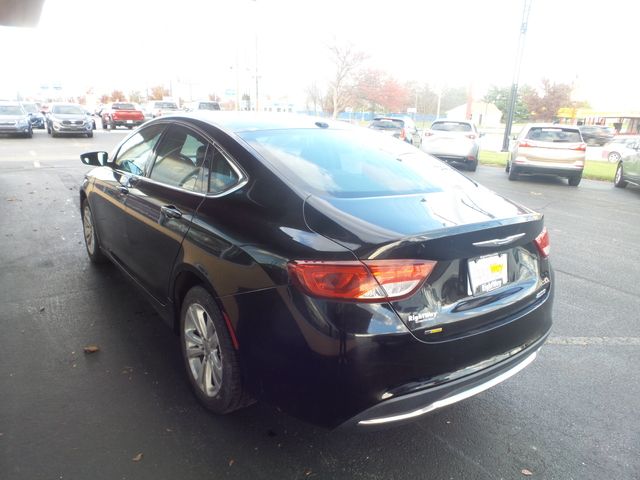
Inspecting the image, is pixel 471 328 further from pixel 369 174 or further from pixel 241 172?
pixel 241 172

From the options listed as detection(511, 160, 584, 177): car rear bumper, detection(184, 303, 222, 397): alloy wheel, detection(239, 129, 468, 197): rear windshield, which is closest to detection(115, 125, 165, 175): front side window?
detection(239, 129, 468, 197): rear windshield

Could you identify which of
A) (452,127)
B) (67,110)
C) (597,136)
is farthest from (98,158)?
(597,136)

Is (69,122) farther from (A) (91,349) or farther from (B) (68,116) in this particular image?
(A) (91,349)

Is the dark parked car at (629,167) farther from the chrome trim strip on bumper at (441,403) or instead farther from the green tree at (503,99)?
the green tree at (503,99)

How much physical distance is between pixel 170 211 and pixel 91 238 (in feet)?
8.51

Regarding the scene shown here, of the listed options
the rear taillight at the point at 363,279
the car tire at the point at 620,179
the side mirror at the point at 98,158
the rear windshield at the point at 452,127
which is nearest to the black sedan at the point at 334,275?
the rear taillight at the point at 363,279

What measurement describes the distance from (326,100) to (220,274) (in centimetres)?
5352

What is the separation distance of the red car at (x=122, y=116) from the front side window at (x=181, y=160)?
2954 cm

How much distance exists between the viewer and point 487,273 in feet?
7.68

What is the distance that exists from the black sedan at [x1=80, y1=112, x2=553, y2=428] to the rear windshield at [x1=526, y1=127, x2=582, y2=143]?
1140cm

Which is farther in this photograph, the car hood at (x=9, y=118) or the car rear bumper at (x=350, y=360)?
the car hood at (x=9, y=118)

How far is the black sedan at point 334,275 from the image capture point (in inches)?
81.3

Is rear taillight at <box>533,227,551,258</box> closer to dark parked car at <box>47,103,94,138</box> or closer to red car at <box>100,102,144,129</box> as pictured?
dark parked car at <box>47,103,94,138</box>

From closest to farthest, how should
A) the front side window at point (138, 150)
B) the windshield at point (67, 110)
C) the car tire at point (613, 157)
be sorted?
the front side window at point (138, 150) → the car tire at point (613, 157) → the windshield at point (67, 110)
